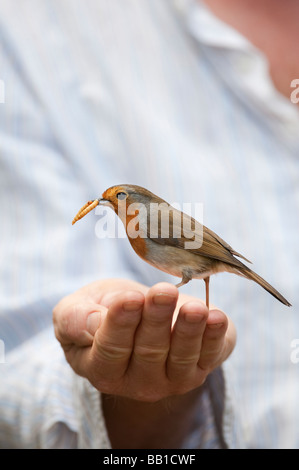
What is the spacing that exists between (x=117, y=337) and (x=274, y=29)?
0.89 m

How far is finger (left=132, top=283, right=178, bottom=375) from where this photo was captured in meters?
0.46

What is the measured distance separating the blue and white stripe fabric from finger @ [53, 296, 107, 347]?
269 mm

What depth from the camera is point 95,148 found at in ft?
3.60

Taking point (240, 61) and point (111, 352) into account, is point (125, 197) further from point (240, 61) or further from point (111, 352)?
point (240, 61)

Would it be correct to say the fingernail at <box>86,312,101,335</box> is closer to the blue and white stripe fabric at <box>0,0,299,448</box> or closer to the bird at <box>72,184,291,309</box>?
the bird at <box>72,184,291,309</box>

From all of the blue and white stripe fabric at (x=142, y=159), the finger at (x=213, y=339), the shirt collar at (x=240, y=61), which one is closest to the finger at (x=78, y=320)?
the finger at (x=213, y=339)

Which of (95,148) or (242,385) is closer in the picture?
(242,385)

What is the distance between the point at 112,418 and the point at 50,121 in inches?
23.8

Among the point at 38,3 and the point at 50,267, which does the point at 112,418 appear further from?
the point at 38,3

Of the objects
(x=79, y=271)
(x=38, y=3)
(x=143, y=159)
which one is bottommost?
(x=79, y=271)

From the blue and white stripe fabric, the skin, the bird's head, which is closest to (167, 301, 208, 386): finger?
the skin

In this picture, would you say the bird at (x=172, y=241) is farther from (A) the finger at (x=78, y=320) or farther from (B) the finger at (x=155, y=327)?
(A) the finger at (x=78, y=320)

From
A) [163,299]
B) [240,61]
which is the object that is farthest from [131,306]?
[240,61]
